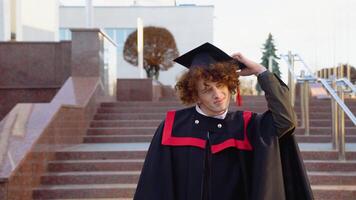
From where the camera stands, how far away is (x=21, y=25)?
1758 cm

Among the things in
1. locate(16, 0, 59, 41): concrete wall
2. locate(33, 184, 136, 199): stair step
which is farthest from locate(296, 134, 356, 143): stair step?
locate(16, 0, 59, 41): concrete wall

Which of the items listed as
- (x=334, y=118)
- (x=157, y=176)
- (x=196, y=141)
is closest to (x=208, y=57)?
(x=196, y=141)

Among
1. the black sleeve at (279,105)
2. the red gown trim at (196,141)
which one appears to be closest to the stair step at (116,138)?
the red gown trim at (196,141)

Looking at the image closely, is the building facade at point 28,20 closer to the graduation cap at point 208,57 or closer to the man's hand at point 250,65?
the graduation cap at point 208,57

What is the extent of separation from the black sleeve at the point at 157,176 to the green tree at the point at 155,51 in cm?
2198

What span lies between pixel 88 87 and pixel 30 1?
9222mm

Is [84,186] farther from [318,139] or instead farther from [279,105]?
[279,105]

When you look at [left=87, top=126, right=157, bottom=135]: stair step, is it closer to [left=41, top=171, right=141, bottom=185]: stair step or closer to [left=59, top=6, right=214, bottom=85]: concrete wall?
[left=41, top=171, right=141, bottom=185]: stair step

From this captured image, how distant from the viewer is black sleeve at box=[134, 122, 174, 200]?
2632 mm

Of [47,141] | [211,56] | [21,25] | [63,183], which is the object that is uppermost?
[21,25]

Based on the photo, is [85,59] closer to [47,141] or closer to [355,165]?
[47,141]

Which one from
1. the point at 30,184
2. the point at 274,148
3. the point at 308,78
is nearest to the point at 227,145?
the point at 274,148

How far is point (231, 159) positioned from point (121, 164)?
14.9ft

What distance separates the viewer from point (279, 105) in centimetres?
250
